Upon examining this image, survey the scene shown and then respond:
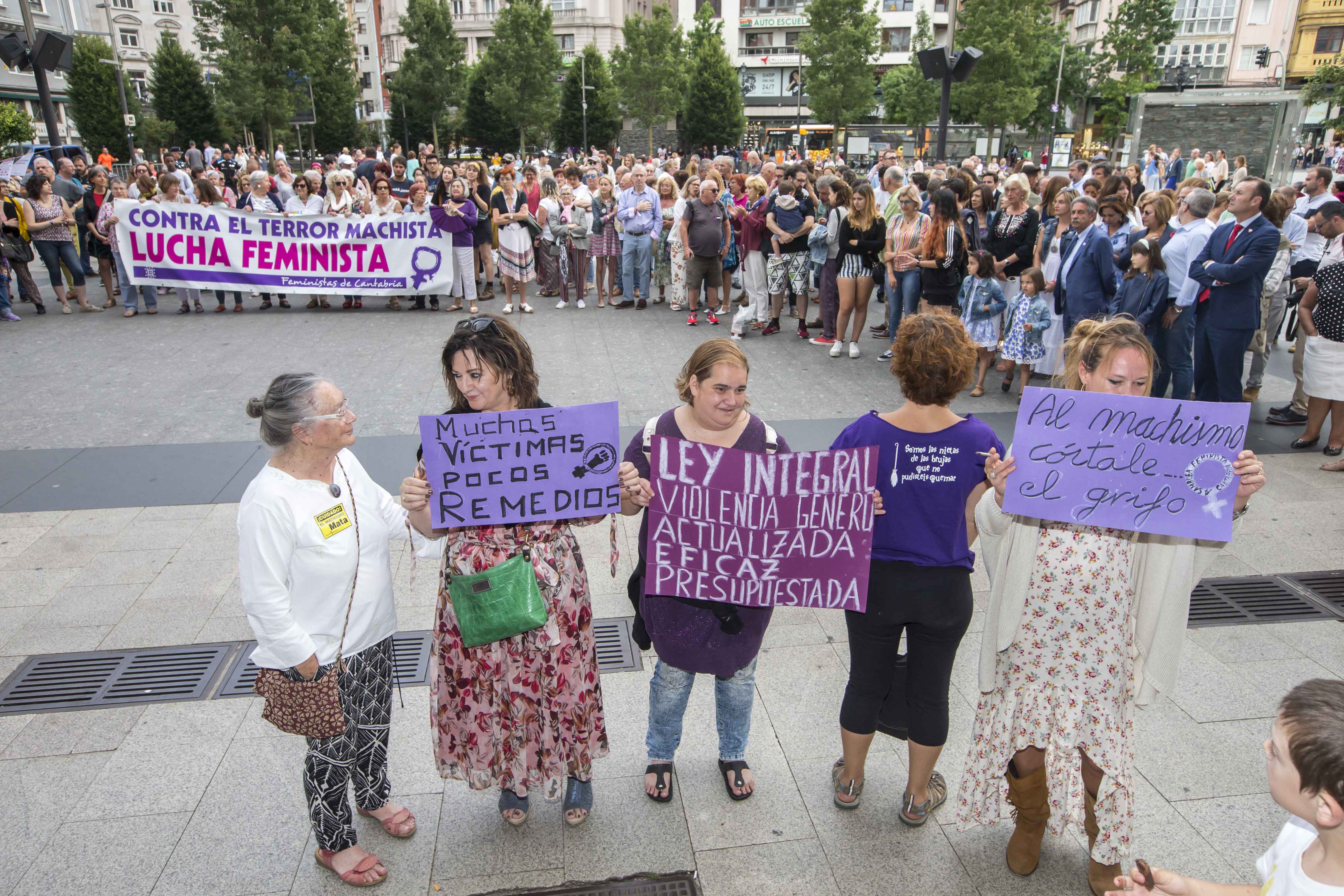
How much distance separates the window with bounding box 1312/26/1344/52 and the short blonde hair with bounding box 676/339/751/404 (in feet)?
233

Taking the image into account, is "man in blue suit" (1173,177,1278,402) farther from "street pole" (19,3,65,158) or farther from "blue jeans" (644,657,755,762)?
"street pole" (19,3,65,158)

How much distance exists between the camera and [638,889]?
2986 millimetres

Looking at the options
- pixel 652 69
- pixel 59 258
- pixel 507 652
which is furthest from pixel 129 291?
pixel 652 69

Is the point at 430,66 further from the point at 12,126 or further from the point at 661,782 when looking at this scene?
the point at 661,782

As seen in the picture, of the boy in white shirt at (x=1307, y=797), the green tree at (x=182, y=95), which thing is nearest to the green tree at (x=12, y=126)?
the green tree at (x=182, y=95)

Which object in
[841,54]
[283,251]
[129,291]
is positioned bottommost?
[129,291]

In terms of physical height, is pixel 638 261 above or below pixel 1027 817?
above

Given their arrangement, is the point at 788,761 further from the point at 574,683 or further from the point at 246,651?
the point at 246,651

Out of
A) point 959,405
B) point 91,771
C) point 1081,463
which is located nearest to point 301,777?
point 91,771

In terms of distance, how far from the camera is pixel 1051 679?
111 inches

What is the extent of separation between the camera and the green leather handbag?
281 centimetres

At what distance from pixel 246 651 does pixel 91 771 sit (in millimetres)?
907

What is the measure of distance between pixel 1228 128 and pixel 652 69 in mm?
46169

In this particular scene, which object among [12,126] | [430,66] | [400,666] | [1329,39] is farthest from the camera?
[1329,39]
